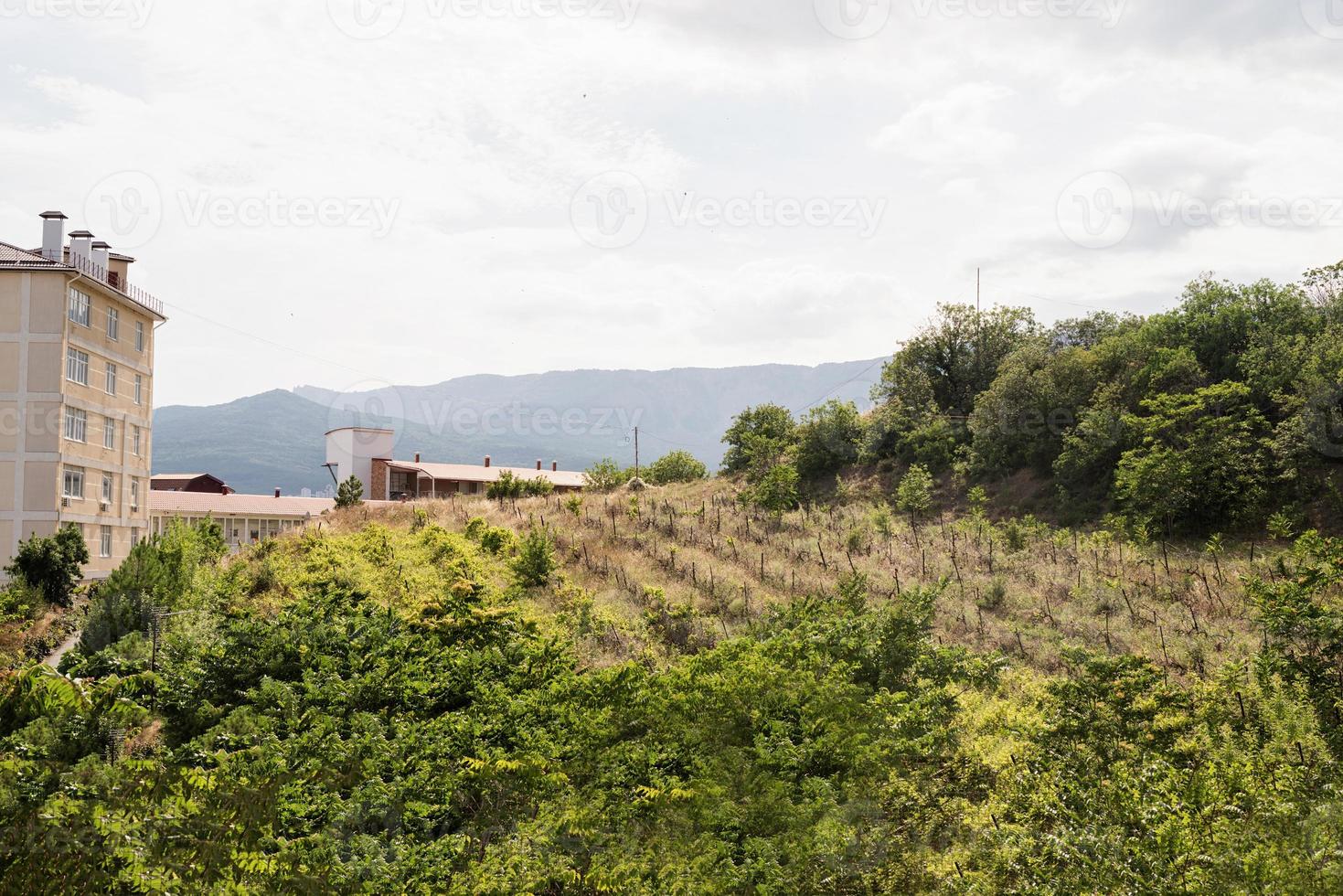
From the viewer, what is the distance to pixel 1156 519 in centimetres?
2597

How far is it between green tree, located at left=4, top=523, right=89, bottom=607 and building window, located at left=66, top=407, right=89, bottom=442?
20.2 feet

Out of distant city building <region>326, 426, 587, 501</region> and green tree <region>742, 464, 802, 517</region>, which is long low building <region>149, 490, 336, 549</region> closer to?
distant city building <region>326, 426, 587, 501</region>

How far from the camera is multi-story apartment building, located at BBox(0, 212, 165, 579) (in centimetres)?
3706

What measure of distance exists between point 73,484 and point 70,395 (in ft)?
11.6

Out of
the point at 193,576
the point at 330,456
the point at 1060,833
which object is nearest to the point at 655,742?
the point at 1060,833

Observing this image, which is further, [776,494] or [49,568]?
[49,568]

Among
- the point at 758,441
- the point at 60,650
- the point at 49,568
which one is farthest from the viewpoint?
the point at 758,441

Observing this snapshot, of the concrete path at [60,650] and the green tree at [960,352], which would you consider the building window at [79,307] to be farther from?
the green tree at [960,352]

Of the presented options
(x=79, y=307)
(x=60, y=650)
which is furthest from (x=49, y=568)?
(x=79, y=307)

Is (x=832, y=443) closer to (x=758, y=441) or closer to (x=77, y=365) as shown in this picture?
(x=758, y=441)

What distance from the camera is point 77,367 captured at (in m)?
39.1

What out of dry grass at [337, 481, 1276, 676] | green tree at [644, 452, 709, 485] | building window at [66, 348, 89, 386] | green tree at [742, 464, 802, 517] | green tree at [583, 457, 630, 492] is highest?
building window at [66, 348, 89, 386]

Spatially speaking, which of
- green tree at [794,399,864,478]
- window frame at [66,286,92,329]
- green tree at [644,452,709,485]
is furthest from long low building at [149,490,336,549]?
green tree at [794,399,864,478]

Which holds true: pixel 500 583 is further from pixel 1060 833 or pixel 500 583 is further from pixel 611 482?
pixel 611 482
